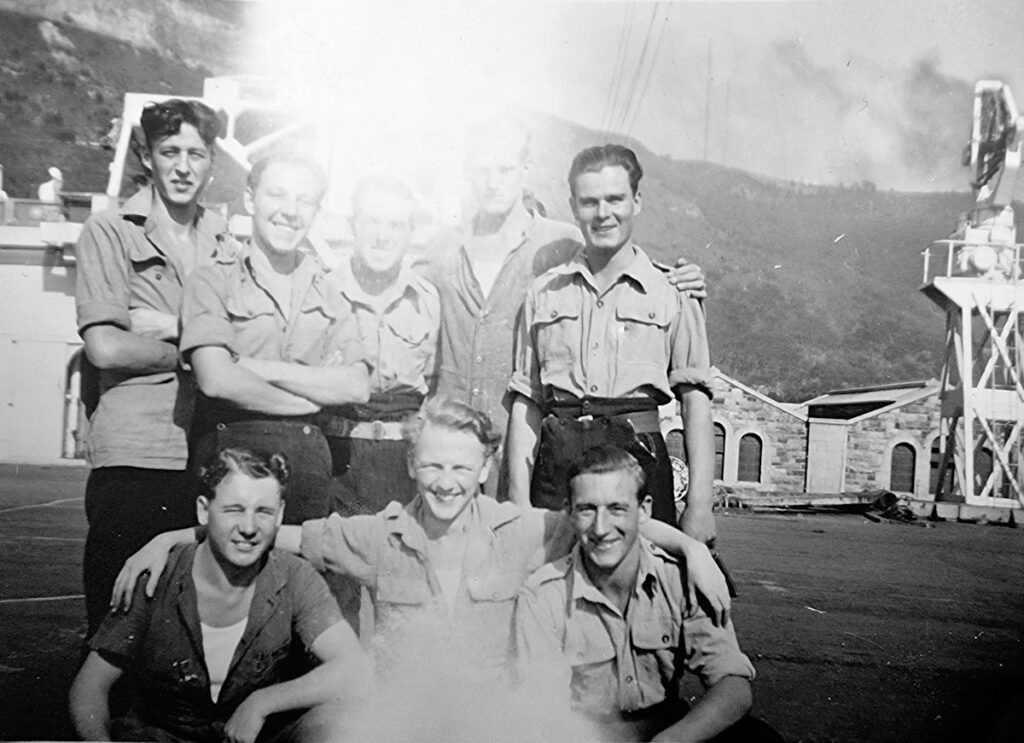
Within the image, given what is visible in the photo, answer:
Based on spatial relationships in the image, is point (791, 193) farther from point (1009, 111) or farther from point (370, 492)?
point (370, 492)

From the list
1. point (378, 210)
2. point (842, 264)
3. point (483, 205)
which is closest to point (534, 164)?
point (483, 205)

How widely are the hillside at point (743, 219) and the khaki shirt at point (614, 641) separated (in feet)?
2.77

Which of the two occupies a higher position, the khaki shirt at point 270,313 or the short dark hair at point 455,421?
the khaki shirt at point 270,313

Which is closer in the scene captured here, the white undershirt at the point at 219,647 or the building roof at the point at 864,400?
the white undershirt at the point at 219,647

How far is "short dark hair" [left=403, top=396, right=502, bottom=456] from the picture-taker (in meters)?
2.82

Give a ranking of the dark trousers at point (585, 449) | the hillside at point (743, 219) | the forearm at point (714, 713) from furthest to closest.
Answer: the hillside at point (743, 219) → the dark trousers at point (585, 449) → the forearm at point (714, 713)

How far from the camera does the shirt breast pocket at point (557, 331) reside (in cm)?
286

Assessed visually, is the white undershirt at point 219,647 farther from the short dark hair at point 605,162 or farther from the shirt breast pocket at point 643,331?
the short dark hair at point 605,162

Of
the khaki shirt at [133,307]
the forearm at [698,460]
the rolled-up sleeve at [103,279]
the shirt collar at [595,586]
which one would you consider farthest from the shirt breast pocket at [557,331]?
the rolled-up sleeve at [103,279]

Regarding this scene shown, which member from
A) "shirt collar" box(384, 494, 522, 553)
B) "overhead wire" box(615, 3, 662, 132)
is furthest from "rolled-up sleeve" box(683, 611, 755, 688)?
"overhead wire" box(615, 3, 662, 132)

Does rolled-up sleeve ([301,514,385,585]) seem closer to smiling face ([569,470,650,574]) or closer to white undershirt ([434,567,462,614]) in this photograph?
white undershirt ([434,567,462,614])

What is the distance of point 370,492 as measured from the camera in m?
2.87

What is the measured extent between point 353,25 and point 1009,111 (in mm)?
2355

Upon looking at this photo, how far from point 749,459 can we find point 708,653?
75cm
